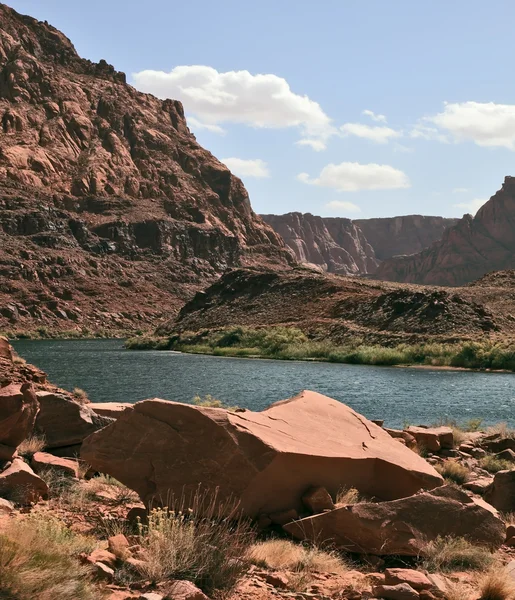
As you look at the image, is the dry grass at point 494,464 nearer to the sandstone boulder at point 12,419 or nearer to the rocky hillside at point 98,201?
the sandstone boulder at point 12,419

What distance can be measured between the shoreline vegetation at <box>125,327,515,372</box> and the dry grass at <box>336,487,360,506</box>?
50.9 m

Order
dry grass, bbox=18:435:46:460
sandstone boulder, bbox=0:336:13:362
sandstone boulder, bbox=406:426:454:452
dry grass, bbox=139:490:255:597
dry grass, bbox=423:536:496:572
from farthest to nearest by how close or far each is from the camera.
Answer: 1. sandstone boulder, bbox=406:426:454:452
2. sandstone boulder, bbox=0:336:13:362
3. dry grass, bbox=18:435:46:460
4. dry grass, bbox=423:536:496:572
5. dry grass, bbox=139:490:255:597

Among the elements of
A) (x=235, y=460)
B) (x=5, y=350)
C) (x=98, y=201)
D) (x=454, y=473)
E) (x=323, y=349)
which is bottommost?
(x=323, y=349)

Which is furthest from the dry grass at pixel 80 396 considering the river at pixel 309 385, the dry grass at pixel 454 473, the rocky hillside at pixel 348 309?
the rocky hillside at pixel 348 309

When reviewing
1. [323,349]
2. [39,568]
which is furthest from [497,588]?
[323,349]

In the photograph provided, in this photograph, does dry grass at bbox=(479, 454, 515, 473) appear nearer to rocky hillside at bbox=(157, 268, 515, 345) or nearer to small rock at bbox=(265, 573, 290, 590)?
small rock at bbox=(265, 573, 290, 590)

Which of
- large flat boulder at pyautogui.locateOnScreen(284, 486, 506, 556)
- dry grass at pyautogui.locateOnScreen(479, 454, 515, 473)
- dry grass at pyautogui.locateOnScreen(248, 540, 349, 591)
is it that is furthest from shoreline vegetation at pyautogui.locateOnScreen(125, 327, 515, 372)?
dry grass at pyautogui.locateOnScreen(248, 540, 349, 591)

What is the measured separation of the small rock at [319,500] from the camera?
329 inches

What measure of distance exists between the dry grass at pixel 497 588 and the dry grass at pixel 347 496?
76.6 inches

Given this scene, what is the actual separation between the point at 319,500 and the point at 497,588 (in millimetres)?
2200

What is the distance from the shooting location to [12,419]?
8.95 meters

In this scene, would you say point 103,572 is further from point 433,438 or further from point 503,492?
point 433,438

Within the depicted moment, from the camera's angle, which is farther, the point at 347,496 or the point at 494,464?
the point at 494,464

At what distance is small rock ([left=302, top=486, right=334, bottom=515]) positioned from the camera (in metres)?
8.36
